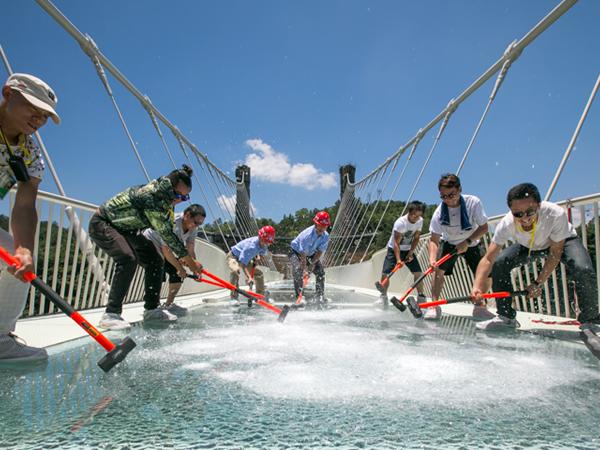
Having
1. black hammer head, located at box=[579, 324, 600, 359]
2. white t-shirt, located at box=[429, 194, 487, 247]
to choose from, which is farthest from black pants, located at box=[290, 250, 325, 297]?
black hammer head, located at box=[579, 324, 600, 359]

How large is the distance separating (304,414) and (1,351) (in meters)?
1.52

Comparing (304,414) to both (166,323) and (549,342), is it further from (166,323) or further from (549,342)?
(166,323)

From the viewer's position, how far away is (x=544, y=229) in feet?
9.24

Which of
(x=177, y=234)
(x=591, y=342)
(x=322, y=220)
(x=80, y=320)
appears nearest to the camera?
(x=80, y=320)

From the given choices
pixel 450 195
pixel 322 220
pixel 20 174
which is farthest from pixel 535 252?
pixel 322 220

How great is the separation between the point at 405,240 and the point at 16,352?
4982 mm

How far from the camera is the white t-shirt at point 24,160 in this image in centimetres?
175

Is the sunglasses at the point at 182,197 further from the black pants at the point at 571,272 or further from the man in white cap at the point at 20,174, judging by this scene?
the black pants at the point at 571,272

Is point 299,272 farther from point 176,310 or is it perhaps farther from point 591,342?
point 591,342

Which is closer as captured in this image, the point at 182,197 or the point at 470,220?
the point at 182,197

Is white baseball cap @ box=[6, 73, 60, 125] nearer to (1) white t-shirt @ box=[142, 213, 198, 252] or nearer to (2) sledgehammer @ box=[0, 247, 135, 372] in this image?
(2) sledgehammer @ box=[0, 247, 135, 372]

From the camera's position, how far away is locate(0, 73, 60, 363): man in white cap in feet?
5.46

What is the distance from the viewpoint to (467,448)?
0.95 m

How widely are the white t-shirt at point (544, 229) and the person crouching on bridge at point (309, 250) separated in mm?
3466
